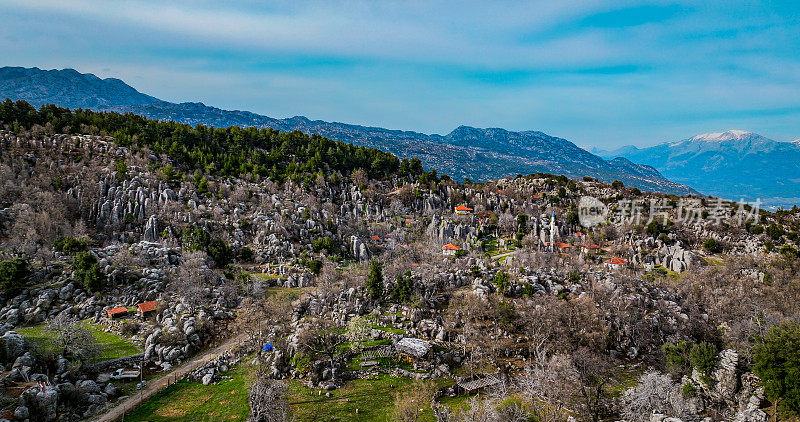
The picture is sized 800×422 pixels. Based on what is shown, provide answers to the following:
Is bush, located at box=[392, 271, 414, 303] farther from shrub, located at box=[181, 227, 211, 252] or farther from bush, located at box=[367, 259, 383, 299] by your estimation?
shrub, located at box=[181, 227, 211, 252]

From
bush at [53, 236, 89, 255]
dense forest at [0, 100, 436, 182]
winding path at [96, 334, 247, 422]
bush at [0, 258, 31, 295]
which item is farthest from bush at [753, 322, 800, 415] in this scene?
dense forest at [0, 100, 436, 182]

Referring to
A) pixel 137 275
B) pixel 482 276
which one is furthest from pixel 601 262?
pixel 137 275

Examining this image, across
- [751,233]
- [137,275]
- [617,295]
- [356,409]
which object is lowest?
[356,409]

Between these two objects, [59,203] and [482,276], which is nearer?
[482,276]

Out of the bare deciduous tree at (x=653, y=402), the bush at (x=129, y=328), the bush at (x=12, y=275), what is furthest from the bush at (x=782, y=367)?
the bush at (x=12, y=275)

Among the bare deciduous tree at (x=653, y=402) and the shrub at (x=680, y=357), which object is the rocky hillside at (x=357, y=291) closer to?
the bare deciduous tree at (x=653, y=402)

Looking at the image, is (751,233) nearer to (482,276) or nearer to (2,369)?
(482,276)

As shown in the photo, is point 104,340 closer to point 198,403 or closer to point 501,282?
point 198,403
